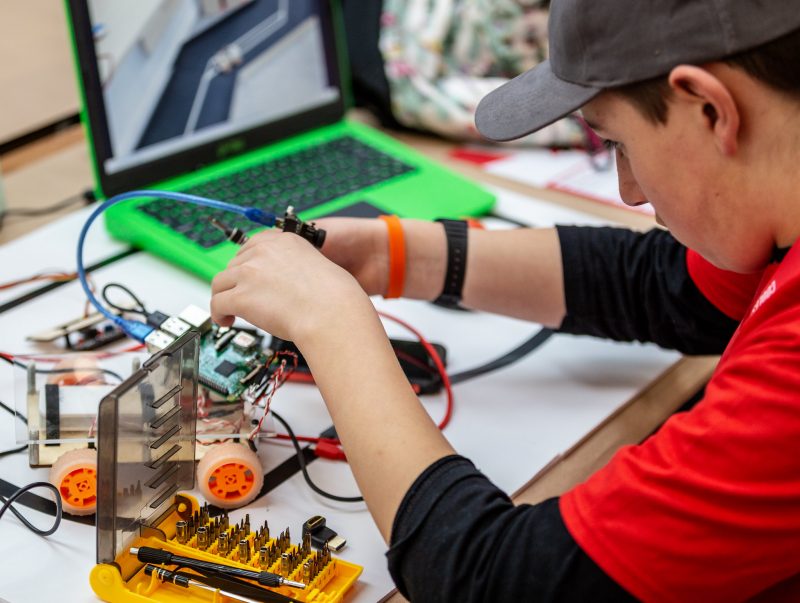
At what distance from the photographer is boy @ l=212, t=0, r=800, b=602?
58 cm

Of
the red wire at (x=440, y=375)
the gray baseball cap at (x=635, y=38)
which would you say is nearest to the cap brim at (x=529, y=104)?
the gray baseball cap at (x=635, y=38)

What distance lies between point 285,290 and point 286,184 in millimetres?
510

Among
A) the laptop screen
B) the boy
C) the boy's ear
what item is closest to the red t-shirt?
the boy

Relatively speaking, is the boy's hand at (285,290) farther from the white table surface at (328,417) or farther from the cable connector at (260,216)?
the white table surface at (328,417)

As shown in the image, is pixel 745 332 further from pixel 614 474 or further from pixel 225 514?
pixel 225 514

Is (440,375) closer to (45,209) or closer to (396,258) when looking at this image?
(396,258)

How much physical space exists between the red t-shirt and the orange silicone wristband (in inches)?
16.5

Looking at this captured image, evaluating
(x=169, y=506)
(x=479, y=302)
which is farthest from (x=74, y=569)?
(x=479, y=302)

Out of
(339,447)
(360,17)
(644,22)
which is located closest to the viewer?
(644,22)

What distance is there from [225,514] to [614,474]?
33 cm

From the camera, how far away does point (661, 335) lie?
986 millimetres

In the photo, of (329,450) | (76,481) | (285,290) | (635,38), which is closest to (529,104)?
(635,38)

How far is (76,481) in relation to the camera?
762 millimetres

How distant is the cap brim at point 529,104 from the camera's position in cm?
67
